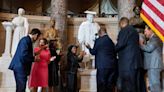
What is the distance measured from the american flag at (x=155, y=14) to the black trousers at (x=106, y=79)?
143 centimetres

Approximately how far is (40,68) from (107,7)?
478 inches

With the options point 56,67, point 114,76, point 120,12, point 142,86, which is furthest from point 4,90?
point 120,12

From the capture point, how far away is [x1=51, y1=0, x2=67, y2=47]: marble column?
13.6 meters

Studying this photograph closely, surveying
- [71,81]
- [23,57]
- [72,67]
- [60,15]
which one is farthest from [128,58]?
[60,15]

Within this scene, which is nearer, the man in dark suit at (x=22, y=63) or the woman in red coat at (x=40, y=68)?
the man in dark suit at (x=22, y=63)

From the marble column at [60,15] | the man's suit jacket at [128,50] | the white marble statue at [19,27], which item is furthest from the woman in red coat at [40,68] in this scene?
the marble column at [60,15]

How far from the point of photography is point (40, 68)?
7117 millimetres

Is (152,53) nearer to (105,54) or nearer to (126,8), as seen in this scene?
(105,54)

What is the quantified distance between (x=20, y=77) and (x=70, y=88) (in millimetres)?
2927

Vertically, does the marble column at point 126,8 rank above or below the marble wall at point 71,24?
above

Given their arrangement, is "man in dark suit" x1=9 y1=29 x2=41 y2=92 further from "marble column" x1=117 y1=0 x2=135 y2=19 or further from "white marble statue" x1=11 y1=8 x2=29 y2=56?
"marble column" x1=117 y1=0 x2=135 y2=19

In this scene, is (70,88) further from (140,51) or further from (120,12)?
(120,12)

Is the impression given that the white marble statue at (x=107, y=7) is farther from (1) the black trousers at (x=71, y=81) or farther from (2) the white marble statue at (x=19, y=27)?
(1) the black trousers at (x=71, y=81)

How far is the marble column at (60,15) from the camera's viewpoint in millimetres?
13552
